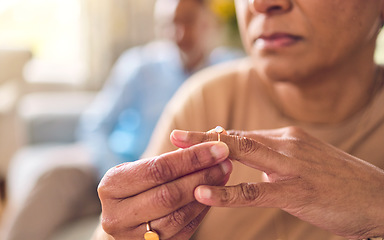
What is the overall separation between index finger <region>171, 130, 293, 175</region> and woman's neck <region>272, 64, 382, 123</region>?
266 mm

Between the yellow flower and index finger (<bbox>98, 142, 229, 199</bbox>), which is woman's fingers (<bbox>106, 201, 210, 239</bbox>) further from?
the yellow flower

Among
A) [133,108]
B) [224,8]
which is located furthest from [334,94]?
[224,8]

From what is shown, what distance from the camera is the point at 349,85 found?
732mm

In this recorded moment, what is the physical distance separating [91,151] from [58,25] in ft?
9.60

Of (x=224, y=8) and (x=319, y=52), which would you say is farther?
(x=224, y=8)

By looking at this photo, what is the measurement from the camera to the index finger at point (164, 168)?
1.56 feet

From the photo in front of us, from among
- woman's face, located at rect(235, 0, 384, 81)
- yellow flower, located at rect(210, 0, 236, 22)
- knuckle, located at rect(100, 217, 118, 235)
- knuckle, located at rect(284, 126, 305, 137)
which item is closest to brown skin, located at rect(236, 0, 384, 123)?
woman's face, located at rect(235, 0, 384, 81)

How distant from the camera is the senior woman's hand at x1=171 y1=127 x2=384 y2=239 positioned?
47cm

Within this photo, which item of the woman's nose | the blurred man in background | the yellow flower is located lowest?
the blurred man in background

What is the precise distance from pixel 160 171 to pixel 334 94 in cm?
42

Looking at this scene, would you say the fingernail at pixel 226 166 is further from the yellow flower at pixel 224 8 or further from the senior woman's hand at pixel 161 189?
the yellow flower at pixel 224 8

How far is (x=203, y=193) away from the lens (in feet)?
1.52

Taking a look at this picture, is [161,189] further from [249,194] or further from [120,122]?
[120,122]

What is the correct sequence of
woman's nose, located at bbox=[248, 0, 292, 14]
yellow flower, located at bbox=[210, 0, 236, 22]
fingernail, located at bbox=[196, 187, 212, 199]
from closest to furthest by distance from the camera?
fingernail, located at bbox=[196, 187, 212, 199], woman's nose, located at bbox=[248, 0, 292, 14], yellow flower, located at bbox=[210, 0, 236, 22]
